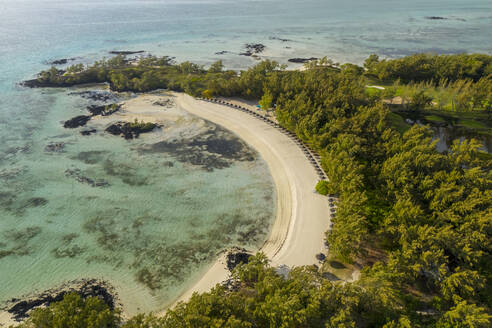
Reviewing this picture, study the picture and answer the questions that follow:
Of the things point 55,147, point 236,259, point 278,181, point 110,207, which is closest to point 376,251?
point 236,259

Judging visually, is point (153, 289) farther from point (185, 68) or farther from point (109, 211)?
point (185, 68)

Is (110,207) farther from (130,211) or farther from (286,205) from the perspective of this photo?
(286,205)

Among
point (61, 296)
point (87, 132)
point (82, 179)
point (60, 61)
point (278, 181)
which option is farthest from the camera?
point (60, 61)

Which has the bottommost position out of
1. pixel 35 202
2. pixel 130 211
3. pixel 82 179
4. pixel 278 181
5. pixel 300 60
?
pixel 35 202

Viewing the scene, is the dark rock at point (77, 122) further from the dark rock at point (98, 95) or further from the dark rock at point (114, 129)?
the dark rock at point (98, 95)

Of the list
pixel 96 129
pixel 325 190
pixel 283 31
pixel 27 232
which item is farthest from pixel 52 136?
pixel 283 31
